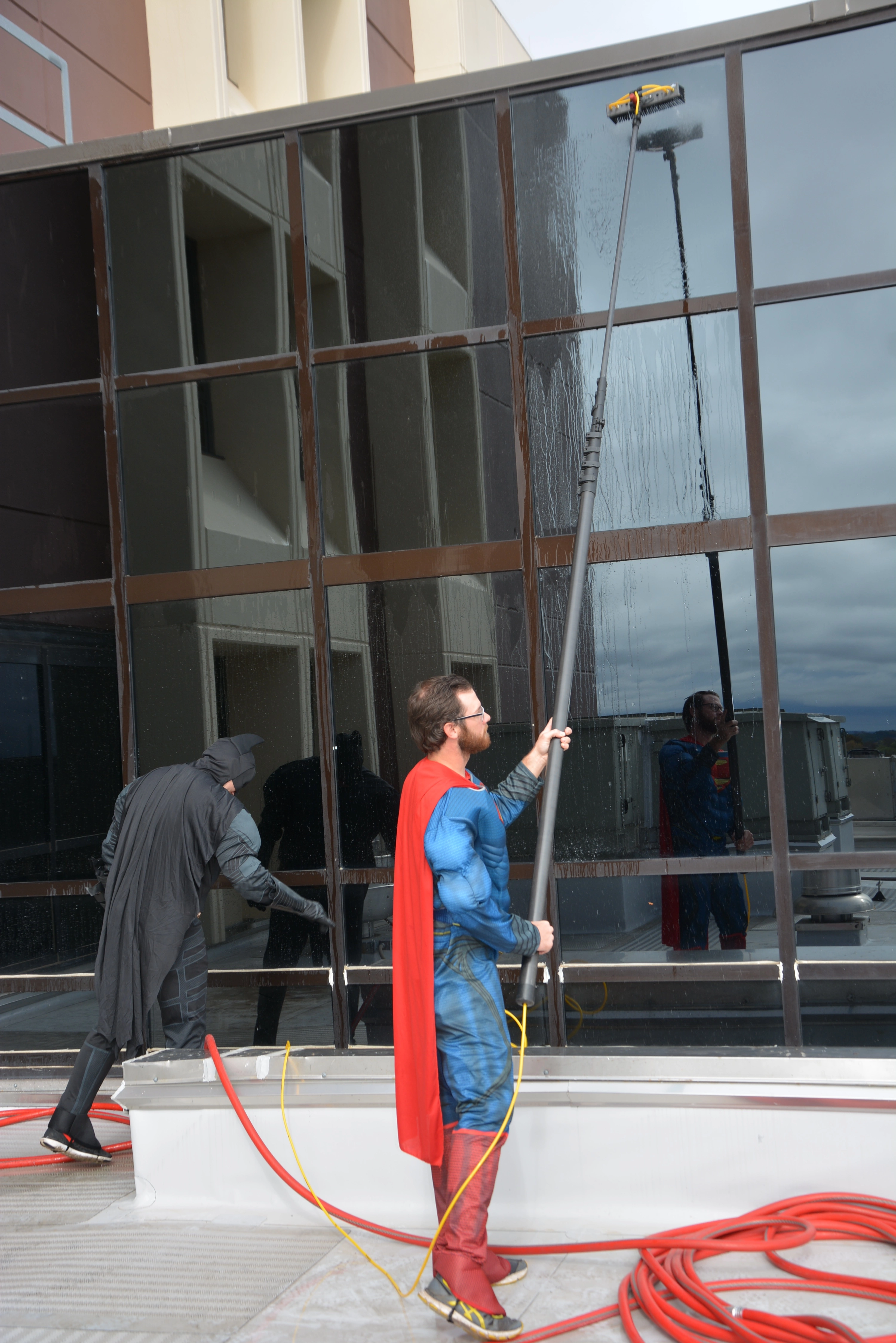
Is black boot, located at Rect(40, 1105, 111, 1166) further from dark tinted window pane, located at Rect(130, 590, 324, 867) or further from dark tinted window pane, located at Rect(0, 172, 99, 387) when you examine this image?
dark tinted window pane, located at Rect(0, 172, 99, 387)

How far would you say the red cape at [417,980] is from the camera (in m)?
3.28

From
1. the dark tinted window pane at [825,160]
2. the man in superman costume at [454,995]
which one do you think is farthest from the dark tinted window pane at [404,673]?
the man in superman costume at [454,995]

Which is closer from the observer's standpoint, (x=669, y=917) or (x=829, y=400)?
(x=829, y=400)

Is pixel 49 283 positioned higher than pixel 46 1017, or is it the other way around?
pixel 49 283

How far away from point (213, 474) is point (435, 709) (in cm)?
311

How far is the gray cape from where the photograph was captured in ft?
15.5

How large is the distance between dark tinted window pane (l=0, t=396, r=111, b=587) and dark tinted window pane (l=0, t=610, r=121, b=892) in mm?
280

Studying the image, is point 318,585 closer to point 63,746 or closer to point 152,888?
point 63,746

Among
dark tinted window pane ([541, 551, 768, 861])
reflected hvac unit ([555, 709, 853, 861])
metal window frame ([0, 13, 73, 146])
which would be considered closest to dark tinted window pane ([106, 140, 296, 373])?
dark tinted window pane ([541, 551, 768, 861])

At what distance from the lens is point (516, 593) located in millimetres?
5711

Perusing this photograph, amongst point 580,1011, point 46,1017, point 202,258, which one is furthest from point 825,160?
point 46,1017

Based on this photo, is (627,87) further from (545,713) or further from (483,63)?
(483,63)

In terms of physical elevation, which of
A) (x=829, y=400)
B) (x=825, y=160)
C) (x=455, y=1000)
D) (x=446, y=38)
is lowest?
(x=455, y=1000)

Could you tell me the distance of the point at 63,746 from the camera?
6293 mm
